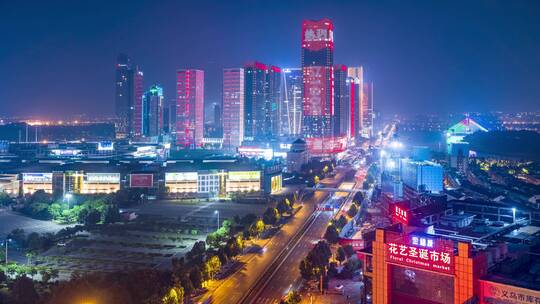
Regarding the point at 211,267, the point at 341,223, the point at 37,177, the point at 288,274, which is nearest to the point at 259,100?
the point at 37,177

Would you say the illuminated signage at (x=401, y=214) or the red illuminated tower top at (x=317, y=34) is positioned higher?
the red illuminated tower top at (x=317, y=34)

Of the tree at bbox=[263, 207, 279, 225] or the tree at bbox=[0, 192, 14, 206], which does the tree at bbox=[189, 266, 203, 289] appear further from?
the tree at bbox=[0, 192, 14, 206]

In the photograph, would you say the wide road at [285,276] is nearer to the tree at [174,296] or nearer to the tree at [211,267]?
the tree at [211,267]

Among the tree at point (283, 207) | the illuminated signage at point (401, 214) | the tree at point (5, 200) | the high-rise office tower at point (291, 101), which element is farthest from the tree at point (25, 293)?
the high-rise office tower at point (291, 101)

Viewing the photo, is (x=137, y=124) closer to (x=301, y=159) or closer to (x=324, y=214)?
Answer: (x=301, y=159)

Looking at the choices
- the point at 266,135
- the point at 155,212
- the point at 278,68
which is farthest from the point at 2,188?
the point at 278,68

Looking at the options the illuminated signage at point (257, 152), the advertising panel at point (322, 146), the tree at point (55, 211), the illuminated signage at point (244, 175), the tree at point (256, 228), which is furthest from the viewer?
the advertising panel at point (322, 146)

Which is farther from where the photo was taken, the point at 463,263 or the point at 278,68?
the point at 278,68
